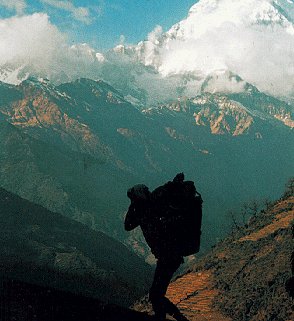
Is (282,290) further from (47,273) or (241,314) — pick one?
(47,273)

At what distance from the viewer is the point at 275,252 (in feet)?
217

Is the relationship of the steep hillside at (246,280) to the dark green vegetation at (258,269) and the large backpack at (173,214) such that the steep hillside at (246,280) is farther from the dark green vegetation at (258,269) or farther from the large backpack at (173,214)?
the large backpack at (173,214)

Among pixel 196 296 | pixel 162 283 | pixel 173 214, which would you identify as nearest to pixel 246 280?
pixel 196 296

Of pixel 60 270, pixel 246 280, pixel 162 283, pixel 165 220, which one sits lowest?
pixel 60 270

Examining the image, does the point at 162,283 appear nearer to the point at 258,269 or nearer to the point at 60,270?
the point at 258,269

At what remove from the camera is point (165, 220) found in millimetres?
9219

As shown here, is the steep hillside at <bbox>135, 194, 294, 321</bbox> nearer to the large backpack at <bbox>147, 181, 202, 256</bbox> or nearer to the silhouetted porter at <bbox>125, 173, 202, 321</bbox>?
the silhouetted porter at <bbox>125, 173, 202, 321</bbox>

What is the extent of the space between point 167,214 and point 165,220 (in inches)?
5.2

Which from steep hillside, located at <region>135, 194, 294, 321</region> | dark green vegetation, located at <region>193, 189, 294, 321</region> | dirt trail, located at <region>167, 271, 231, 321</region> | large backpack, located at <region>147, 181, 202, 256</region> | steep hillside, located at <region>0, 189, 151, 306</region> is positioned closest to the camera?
large backpack, located at <region>147, 181, 202, 256</region>

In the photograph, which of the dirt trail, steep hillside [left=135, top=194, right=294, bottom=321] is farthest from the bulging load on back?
the dirt trail

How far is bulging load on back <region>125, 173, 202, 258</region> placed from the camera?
9250 mm

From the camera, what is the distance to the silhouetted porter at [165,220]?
9250 millimetres

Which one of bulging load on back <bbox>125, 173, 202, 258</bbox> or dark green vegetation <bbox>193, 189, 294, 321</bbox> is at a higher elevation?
bulging load on back <bbox>125, 173, 202, 258</bbox>

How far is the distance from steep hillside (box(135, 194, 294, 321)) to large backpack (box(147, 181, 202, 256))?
1457 inches
